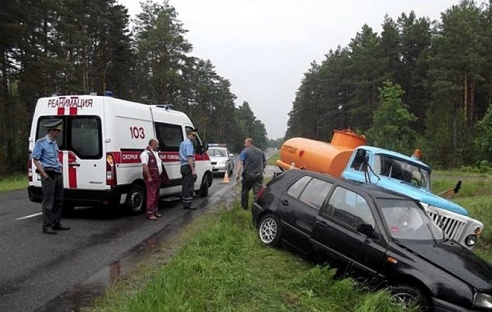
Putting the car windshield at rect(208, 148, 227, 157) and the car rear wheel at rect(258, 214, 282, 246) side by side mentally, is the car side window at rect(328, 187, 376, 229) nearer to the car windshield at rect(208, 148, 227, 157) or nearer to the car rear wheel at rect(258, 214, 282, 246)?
the car rear wheel at rect(258, 214, 282, 246)

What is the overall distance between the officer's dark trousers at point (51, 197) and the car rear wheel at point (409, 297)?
19.0 feet

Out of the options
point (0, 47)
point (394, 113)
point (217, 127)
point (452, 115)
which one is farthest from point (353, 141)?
point (217, 127)

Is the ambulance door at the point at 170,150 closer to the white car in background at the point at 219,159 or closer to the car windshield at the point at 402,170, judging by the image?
the car windshield at the point at 402,170

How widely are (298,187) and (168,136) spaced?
5352 millimetres

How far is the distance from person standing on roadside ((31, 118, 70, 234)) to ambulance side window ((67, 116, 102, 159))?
117 centimetres

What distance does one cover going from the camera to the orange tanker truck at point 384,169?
8195mm

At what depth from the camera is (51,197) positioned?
7848 mm

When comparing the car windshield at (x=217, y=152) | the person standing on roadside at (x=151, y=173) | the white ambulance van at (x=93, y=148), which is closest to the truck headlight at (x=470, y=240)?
the person standing on roadside at (x=151, y=173)

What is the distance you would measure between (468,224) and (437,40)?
41257 millimetres

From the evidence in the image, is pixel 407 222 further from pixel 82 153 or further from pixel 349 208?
pixel 82 153


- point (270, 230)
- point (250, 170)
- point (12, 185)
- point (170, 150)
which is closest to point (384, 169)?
point (250, 170)

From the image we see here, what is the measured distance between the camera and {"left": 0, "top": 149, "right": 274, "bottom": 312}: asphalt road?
4949mm

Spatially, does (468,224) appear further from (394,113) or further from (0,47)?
(394,113)

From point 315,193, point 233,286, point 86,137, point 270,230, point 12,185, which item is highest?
point 86,137
